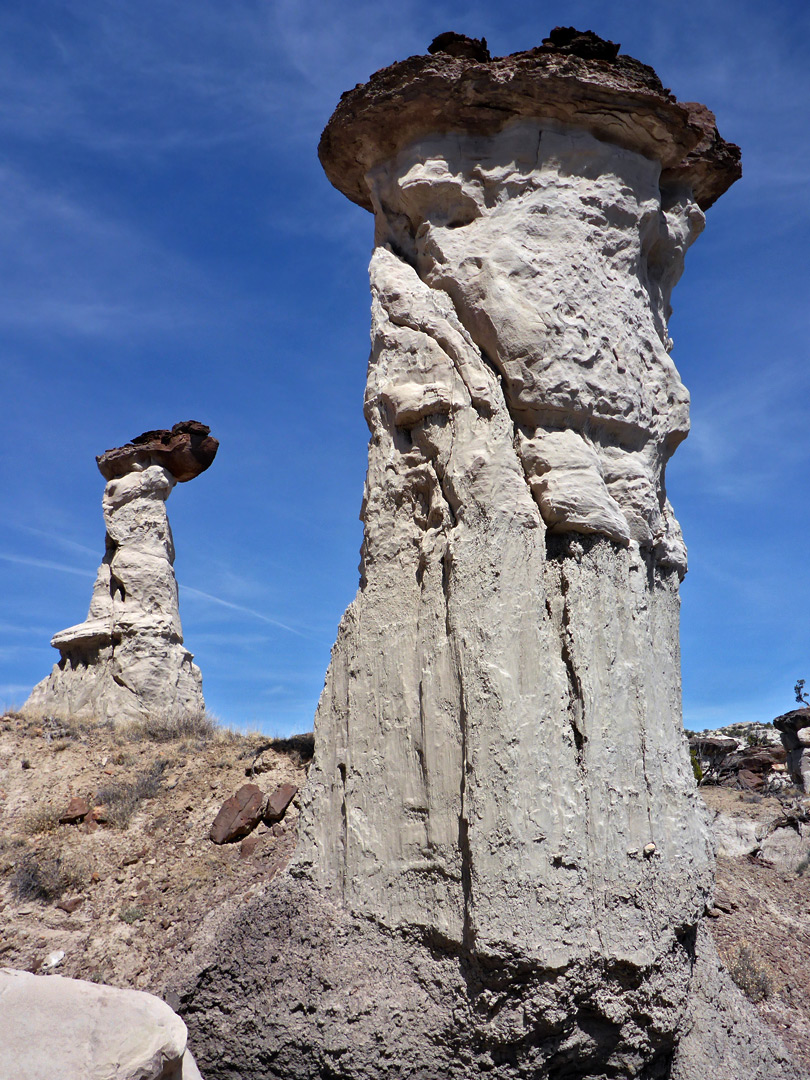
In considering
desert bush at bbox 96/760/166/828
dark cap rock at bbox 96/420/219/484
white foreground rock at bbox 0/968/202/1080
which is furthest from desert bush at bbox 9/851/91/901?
dark cap rock at bbox 96/420/219/484

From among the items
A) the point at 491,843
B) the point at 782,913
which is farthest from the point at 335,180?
the point at 782,913

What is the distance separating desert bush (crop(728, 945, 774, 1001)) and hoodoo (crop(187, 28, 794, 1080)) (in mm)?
773

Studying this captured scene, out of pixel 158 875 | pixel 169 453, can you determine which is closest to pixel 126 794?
pixel 158 875

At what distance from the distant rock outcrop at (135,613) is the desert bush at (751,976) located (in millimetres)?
8621

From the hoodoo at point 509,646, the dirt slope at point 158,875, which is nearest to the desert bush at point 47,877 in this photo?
the dirt slope at point 158,875

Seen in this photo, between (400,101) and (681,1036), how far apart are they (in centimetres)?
760

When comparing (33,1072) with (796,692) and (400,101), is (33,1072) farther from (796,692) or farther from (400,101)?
(796,692)

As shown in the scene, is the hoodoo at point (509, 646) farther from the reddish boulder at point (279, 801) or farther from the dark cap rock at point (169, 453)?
the dark cap rock at point (169, 453)

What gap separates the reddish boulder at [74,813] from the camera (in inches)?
328

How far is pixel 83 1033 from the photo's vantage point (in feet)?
13.8

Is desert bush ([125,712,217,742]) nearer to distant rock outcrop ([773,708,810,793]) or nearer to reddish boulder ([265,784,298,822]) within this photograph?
reddish boulder ([265,784,298,822])

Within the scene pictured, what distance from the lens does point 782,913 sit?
350 inches

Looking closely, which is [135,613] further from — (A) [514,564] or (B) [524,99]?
(B) [524,99]

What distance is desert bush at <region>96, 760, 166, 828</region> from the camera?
26.8ft
